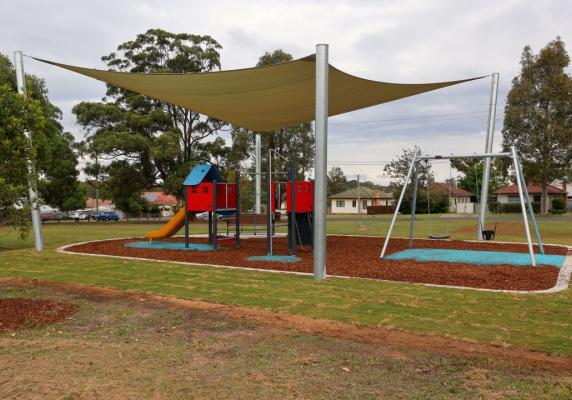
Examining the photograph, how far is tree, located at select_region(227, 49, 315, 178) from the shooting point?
119ft

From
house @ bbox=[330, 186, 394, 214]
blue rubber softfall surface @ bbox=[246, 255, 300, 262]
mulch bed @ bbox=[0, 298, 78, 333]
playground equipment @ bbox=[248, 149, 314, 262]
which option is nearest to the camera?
mulch bed @ bbox=[0, 298, 78, 333]

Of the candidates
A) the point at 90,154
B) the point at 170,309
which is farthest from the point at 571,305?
the point at 90,154

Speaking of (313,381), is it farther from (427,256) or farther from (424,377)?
(427,256)

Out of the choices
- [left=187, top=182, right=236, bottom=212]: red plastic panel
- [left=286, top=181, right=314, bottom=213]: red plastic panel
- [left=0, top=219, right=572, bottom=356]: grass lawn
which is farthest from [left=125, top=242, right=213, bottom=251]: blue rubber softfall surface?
[left=0, top=219, right=572, bottom=356]: grass lawn

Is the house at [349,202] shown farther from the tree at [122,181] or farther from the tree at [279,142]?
the tree at [122,181]

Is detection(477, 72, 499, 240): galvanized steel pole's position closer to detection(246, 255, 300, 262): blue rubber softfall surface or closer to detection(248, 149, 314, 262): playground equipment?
detection(248, 149, 314, 262): playground equipment

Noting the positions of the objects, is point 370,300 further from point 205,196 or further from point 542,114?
point 542,114

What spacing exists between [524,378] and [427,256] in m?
6.40

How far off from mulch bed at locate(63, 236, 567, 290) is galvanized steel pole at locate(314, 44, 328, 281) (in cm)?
84

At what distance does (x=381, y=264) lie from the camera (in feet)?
28.2

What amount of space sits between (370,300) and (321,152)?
245 centimetres

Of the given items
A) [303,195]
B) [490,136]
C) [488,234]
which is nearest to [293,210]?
[303,195]

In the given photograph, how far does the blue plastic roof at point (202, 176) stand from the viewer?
1205cm

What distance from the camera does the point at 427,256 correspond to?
376 inches
